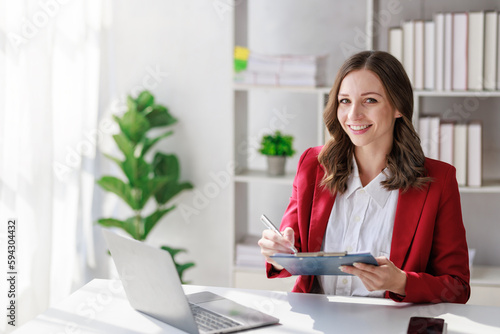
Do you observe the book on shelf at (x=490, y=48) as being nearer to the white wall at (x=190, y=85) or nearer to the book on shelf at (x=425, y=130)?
the book on shelf at (x=425, y=130)

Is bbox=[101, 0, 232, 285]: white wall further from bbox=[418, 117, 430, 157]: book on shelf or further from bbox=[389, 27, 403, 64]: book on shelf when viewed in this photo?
bbox=[418, 117, 430, 157]: book on shelf

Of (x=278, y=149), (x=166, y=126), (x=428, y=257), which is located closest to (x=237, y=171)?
(x=278, y=149)

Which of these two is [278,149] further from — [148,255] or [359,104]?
[148,255]

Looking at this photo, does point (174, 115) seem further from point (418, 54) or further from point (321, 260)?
point (321, 260)

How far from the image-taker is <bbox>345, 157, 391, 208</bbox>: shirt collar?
1.97 m

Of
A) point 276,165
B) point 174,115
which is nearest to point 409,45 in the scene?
point 276,165

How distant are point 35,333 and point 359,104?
1129 millimetres

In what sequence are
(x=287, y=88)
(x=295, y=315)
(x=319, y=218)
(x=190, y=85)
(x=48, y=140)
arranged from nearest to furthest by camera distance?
(x=295, y=315) → (x=319, y=218) → (x=48, y=140) → (x=287, y=88) → (x=190, y=85)

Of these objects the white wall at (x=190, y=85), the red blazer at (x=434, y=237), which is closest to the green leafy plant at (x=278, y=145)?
the white wall at (x=190, y=85)

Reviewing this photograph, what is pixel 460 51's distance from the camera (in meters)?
2.86

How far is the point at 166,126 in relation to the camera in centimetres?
338

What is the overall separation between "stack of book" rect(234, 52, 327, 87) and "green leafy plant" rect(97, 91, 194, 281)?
0.54 metres

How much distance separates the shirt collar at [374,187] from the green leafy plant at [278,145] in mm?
1099

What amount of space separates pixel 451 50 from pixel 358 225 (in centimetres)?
130
